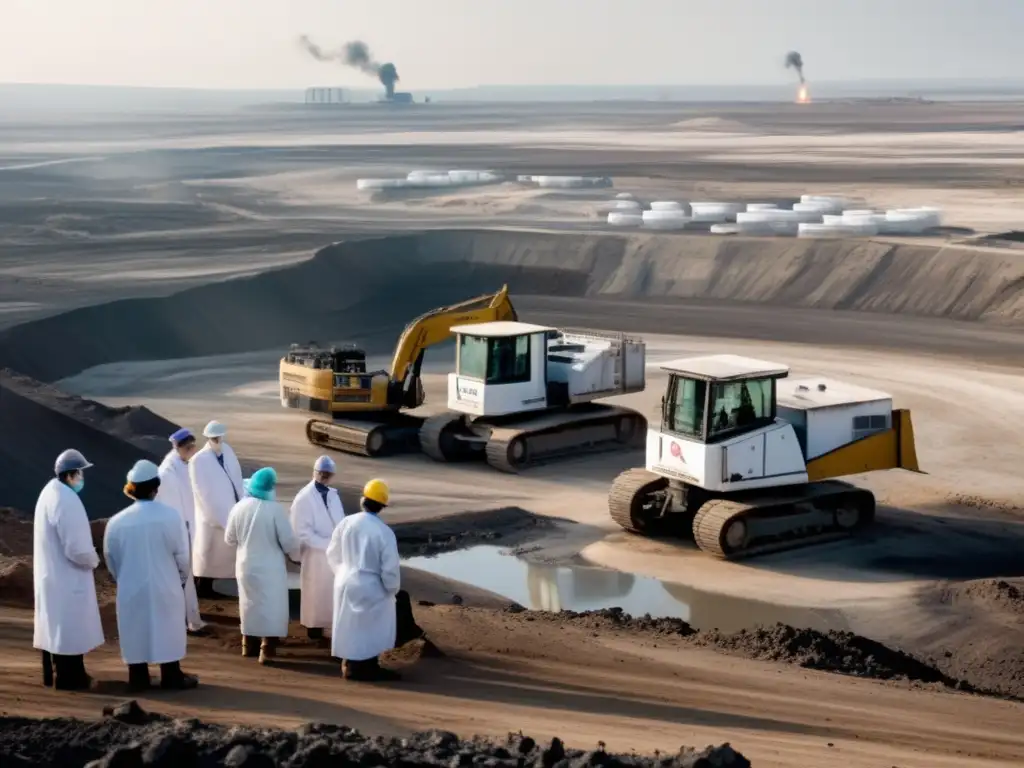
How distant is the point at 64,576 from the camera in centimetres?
1076

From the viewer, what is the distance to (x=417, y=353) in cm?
2639

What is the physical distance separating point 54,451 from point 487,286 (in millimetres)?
25985

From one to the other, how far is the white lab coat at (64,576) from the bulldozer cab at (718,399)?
9982 mm

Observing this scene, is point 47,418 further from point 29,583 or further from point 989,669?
point 989,669

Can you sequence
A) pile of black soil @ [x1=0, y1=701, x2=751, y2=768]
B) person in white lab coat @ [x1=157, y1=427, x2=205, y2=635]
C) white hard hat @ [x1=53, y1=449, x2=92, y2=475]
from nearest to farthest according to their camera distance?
1. pile of black soil @ [x1=0, y1=701, x2=751, y2=768]
2. white hard hat @ [x1=53, y1=449, x2=92, y2=475]
3. person in white lab coat @ [x1=157, y1=427, x2=205, y2=635]

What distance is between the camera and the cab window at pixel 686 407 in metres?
19.4

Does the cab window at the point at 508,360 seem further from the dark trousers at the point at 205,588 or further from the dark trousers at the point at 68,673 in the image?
the dark trousers at the point at 68,673

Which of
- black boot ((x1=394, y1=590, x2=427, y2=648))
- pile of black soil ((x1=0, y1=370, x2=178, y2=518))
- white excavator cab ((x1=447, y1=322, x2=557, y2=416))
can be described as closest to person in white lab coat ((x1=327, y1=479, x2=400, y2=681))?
black boot ((x1=394, y1=590, x2=427, y2=648))

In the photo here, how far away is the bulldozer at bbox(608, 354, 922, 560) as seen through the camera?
63.5 ft

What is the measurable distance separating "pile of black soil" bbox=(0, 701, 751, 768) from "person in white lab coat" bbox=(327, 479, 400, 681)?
221 cm

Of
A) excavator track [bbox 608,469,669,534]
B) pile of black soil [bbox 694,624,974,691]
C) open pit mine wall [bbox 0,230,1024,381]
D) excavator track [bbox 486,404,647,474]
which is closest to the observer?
pile of black soil [bbox 694,624,974,691]

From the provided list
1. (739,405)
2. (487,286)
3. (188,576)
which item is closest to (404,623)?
(188,576)

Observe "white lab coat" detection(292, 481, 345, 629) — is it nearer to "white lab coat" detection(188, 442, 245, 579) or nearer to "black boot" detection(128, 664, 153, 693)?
"white lab coat" detection(188, 442, 245, 579)

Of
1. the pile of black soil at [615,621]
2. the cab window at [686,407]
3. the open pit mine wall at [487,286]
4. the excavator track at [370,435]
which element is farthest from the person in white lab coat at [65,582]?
the open pit mine wall at [487,286]
